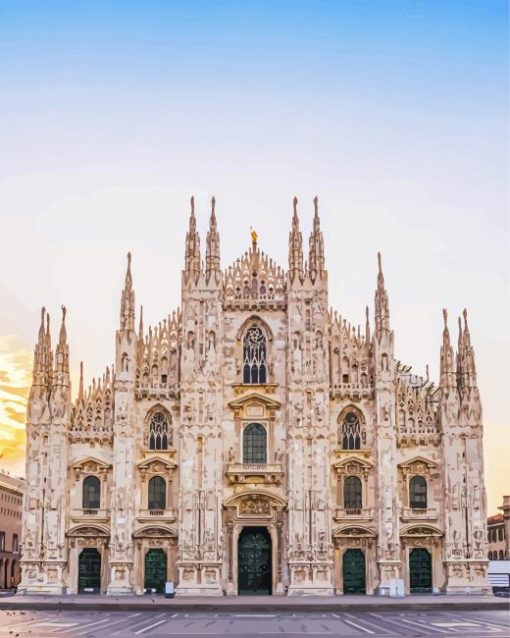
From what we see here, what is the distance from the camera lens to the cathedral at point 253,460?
6500 cm

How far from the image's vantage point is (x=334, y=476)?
66.3 metres

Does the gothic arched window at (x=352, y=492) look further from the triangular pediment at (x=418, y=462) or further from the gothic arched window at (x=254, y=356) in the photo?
the gothic arched window at (x=254, y=356)

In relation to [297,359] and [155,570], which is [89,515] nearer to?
[155,570]

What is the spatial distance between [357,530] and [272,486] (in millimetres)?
5948

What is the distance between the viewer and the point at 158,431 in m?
67.5

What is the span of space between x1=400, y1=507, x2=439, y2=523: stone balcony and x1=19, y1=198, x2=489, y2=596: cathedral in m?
0.13

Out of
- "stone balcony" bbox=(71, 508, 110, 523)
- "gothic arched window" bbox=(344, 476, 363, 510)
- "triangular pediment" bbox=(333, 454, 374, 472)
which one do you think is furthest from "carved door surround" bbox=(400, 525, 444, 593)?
"stone balcony" bbox=(71, 508, 110, 523)

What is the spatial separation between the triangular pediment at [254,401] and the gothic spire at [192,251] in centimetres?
849

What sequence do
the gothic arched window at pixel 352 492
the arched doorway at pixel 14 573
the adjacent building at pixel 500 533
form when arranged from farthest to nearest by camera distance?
1. the adjacent building at pixel 500 533
2. the arched doorway at pixel 14 573
3. the gothic arched window at pixel 352 492

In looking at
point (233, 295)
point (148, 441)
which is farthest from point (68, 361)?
point (233, 295)

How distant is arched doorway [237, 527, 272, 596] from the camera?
65.6m

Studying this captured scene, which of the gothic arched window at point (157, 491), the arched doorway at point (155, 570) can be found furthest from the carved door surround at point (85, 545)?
the gothic arched window at point (157, 491)

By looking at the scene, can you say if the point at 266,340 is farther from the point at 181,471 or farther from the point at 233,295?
the point at 181,471

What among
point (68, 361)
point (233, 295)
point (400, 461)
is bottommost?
point (400, 461)
